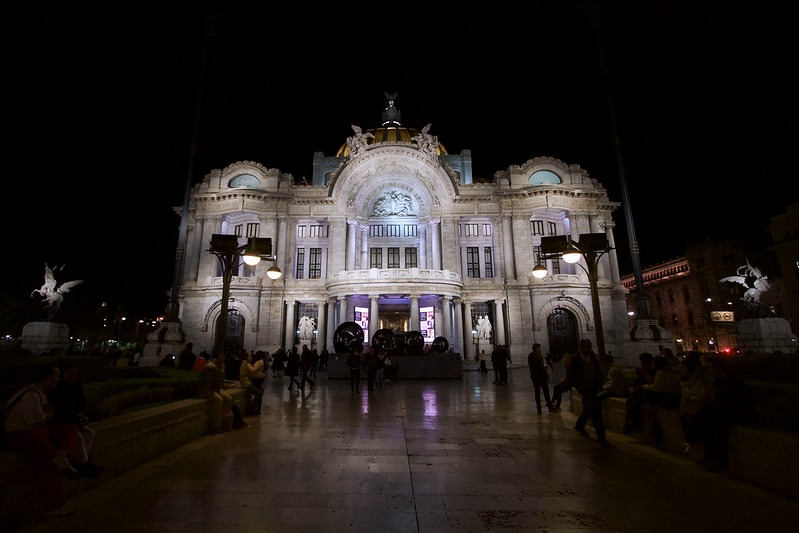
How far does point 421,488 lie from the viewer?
5.08 m

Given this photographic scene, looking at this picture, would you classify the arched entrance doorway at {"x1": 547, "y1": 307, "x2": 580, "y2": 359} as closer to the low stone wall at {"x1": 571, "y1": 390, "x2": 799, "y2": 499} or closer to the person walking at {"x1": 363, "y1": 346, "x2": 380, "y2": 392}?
the person walking at {"x1": 363, "y1": 346, "x2": 380, "y2": 392}

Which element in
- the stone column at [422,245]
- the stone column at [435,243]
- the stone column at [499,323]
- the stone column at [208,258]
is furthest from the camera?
the stone column at [422,245]

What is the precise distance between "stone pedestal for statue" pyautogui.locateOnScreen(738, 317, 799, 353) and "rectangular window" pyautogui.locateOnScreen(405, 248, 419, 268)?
26029mm

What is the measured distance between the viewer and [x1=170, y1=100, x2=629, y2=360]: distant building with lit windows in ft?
119

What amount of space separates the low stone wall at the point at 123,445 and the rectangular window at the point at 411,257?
1268 inches

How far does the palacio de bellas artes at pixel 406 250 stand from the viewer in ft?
119

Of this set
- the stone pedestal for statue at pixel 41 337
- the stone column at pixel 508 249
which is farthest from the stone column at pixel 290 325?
the stone column at pixel 508 249

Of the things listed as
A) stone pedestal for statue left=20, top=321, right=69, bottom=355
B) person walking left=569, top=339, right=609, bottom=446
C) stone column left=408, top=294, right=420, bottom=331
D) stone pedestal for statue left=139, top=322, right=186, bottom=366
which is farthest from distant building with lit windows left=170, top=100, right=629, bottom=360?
person walking left=569, top=339, right=609, bottom=446

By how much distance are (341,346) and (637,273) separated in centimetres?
1746

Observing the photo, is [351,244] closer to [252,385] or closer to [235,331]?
[235,331]

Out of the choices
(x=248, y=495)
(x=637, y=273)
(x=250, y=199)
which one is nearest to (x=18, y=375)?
(x=248, y=495)

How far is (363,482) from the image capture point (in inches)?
208

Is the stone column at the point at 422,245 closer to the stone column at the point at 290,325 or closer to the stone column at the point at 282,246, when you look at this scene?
the stone column at the point at 282,246

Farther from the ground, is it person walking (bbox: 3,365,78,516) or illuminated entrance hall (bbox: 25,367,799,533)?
person walking (bbox: 3,365,78,516)
